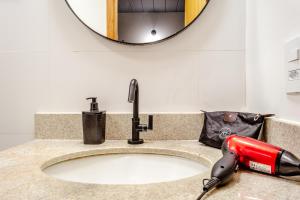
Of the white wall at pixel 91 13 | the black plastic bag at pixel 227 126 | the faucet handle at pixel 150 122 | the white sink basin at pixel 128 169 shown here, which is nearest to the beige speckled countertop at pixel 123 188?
the white sink basin at pixel 128 169

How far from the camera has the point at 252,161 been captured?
0.57 metres

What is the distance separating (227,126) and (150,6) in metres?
0.54

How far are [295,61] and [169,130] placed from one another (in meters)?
0.47

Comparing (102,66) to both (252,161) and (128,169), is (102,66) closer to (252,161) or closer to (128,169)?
(128,169)

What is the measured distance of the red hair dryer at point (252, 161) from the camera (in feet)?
1.61

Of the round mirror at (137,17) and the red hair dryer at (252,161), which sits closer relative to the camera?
the red hair dryer at (252,161)

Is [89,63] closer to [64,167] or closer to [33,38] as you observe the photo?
[33,38]

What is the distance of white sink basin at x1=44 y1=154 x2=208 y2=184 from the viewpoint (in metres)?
0.79

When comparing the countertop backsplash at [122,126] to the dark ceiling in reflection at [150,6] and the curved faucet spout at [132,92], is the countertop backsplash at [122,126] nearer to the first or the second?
the curved faucet spout at [132,92]

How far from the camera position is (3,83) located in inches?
40.2

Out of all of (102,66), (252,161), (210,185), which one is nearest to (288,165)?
(252,161)

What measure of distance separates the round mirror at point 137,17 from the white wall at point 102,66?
0.10 ft

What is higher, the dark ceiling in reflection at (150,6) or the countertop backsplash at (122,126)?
the dark ceiling in reflection at (150,6)

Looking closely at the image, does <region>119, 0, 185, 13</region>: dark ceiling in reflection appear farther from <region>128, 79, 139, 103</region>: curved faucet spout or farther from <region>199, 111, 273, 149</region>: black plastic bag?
<region>199, 111, 273, 149</region>: black plastic bag
